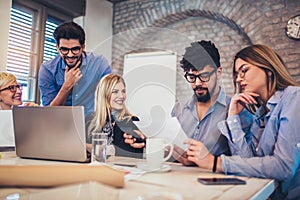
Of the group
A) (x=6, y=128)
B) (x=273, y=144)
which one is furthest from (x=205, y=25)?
(x=6, y=128)

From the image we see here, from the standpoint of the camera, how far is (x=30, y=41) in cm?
172

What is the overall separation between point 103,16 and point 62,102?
0.62 m

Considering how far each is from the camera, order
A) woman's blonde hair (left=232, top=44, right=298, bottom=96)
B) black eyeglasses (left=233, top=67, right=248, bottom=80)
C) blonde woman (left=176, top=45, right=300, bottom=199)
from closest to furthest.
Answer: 1. blonde woman (left=176, top=45, right=300, bottom=199)
2. woman's blonde hair (left=232, top=44, right=298, bottom=96)
3. black eyeglasses (left=233, top=67, right=248, bottom=80)

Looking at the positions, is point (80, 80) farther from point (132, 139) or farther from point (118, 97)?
point (132, 139)

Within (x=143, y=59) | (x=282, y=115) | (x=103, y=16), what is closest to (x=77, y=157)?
(x=143, y=59)

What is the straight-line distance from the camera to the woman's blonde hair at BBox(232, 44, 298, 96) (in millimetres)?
1311

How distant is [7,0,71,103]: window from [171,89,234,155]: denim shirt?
86 cm

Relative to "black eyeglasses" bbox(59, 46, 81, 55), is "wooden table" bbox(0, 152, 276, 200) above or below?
below

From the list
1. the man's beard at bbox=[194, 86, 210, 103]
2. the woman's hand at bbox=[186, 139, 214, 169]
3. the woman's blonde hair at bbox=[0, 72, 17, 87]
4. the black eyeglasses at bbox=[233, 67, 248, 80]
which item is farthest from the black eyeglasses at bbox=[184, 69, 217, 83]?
the woman's blonde hair at bbox=[0, 72, 17, 87]

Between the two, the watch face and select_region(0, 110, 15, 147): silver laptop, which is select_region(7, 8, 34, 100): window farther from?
the watch face

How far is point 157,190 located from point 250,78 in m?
0.92

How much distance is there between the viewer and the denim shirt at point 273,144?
1.01 meters

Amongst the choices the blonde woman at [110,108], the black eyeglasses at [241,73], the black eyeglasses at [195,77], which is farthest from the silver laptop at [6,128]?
the black eyeglasses at [241,73]

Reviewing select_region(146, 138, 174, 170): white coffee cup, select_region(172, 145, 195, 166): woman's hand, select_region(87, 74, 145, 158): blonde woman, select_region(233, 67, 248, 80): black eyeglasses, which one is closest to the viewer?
select_region(146, 138, 174, 170): white coffee cup
